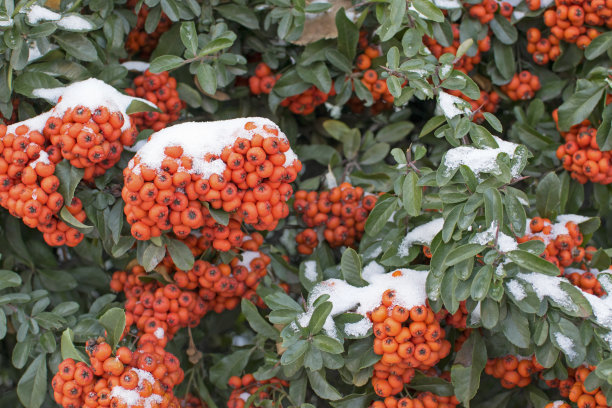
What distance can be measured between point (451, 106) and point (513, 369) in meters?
1.04

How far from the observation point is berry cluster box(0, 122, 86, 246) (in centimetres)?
254

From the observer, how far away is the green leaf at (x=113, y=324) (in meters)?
2.62

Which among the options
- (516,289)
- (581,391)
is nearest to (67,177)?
(516,289)

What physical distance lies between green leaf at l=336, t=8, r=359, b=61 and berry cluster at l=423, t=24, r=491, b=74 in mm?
323

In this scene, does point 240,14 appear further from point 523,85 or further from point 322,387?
point 322,387

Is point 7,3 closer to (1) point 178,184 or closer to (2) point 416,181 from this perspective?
(1) point 178,184

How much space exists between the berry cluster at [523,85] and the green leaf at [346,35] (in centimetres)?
76

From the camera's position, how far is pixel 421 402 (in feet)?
8.81

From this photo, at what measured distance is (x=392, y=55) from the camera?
8.55 feet

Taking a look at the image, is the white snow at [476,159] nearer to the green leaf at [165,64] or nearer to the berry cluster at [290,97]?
the berry cluster at [290,97]

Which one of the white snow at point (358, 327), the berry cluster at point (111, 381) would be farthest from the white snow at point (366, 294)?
the berry cluster at point (111, 381)

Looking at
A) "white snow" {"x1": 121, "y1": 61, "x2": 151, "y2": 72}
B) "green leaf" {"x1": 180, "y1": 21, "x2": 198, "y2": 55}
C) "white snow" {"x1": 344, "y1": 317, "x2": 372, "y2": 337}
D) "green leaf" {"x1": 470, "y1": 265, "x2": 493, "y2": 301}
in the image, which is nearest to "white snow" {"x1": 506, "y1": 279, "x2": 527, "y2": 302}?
"green leaf" {"x1": 470, "y1": 265, "x2": 493, "y2": 301}

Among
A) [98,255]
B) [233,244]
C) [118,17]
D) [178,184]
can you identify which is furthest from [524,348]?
[118,17]

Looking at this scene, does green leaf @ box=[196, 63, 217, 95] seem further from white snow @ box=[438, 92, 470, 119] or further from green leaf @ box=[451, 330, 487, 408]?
green leaf @ box=[451, 330, 487, 408]
